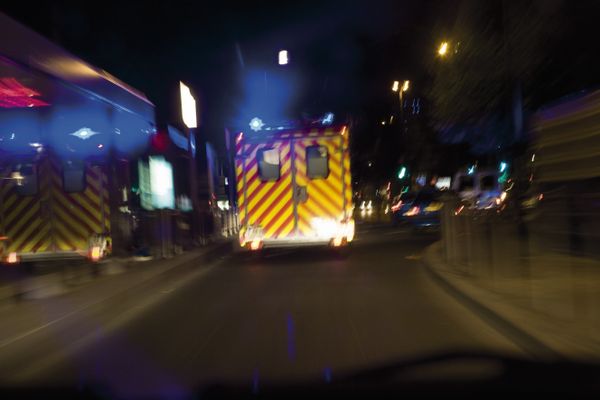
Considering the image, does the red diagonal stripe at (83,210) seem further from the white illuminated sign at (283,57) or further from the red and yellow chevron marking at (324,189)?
the white illuminated sign at (283,57)

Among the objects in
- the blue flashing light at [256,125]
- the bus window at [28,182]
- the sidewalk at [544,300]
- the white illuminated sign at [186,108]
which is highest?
the white illuminated sign at [186,108]

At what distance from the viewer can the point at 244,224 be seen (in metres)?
15.1

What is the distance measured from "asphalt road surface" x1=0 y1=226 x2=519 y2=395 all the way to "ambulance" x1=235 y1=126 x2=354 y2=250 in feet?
7.75

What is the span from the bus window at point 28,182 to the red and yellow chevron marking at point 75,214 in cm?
36

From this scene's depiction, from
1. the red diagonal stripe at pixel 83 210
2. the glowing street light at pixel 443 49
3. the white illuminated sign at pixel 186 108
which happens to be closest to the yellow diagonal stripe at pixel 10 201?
the red diagonal stripe at pixel 83 210

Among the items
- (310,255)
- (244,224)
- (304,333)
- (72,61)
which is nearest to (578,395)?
(304,333)

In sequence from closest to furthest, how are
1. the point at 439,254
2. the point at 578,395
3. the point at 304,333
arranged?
the point at 578,395 < the point at 304,333 < the point at 439,254

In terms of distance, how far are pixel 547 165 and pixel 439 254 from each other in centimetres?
767

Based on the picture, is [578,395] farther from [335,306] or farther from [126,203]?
[126,203]

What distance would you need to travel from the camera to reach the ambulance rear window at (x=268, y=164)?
49.0 ft

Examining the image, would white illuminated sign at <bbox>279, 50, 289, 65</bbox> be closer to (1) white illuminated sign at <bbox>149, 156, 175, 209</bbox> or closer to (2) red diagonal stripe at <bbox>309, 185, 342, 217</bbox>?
(1) white illuminated sign at <bbox>149, 156, 175, 209</bbox>

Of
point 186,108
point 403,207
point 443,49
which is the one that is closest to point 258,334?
point 443,49

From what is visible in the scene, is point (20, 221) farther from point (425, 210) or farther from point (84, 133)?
point (425, 210)

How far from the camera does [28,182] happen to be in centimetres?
1295
